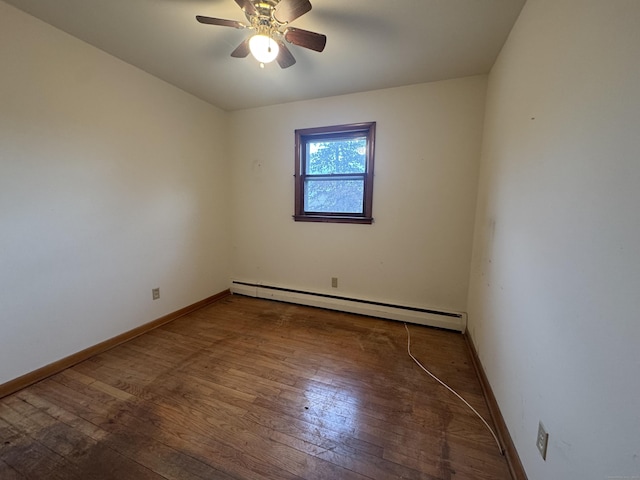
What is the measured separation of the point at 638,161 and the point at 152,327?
3338 mm

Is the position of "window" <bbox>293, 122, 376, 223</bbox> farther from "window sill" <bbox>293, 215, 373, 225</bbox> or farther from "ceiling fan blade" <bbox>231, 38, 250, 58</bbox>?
"ceiling fan blade" <bbox>231, 38, 250, 58</bbox>

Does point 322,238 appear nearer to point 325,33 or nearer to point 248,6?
point 325,33

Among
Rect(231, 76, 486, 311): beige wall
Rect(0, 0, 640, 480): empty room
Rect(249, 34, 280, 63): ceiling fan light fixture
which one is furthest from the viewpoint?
Rect(231, 76, 486, 311): beige wall

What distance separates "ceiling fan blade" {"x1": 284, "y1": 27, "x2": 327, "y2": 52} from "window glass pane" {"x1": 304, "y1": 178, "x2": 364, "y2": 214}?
1.46 metres

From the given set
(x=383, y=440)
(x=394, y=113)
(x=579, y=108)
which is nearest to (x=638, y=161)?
(x=579, y=108)

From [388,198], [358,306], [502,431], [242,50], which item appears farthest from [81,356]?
[388,198]

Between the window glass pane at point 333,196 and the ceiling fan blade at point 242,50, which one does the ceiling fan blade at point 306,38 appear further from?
the window glass pane at point 333,196

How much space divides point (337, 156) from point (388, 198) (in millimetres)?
794

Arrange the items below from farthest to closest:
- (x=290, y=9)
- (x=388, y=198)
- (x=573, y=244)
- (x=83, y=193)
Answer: (x=388, y=198) → (x=83, y=193) → (x=290, y=9) → (x=573, y=244)

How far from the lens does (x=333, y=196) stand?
2.97 m

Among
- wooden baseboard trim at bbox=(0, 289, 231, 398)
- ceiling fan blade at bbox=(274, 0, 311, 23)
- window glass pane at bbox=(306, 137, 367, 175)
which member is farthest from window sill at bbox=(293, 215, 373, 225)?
ceiling fan blade at bbox=(274, 0, 311, 23)

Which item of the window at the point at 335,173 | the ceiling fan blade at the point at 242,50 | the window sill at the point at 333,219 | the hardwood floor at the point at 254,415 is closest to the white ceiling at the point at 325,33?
the ceiling fan blade at the point at 242,50

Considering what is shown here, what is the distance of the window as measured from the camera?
9.05 feet

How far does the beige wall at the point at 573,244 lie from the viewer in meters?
0.64
